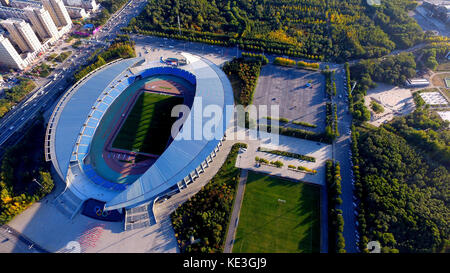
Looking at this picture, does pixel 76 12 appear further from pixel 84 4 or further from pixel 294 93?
pixel 294 93

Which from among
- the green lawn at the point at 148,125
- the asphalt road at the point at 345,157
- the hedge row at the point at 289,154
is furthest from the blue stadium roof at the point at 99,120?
the asphalt road at the point at 345,157

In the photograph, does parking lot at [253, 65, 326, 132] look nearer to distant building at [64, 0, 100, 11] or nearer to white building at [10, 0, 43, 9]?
distant building at [64, 0, 100, 11]

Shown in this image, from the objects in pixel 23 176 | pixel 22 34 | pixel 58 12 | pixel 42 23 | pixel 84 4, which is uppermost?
pixel 84 4

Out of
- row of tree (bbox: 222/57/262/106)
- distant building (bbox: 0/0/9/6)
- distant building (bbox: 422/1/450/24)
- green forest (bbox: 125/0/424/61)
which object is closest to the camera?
row of tree (bbox: 222/57/262/106)

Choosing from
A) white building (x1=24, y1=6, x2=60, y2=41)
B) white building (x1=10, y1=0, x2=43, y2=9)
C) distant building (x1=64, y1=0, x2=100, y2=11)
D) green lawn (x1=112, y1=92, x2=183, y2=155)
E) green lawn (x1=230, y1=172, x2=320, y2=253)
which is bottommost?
green lawn (x1=230, y1=172, x2=320, y2=253)

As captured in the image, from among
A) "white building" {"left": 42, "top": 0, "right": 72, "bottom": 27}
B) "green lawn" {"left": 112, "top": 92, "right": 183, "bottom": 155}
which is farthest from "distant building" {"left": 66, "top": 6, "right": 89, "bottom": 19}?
"green lawn" {"left": 112, "top": 92, "right": 183, "bottom": 155}

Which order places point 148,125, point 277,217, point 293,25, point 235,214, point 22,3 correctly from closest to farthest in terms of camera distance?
point 277,217 → point 235,214 → point 148,125 → point 22,3 → point 293,25

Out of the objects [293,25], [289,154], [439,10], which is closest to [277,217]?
[289,154]
